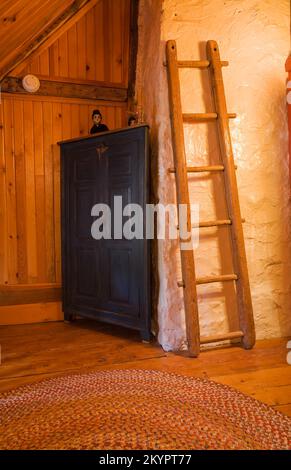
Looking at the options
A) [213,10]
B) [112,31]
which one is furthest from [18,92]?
[213,10]

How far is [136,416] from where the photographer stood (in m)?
1.29

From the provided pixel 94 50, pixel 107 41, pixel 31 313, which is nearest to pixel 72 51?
pixel 94 50

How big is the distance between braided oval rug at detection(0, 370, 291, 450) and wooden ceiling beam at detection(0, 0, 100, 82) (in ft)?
7.28

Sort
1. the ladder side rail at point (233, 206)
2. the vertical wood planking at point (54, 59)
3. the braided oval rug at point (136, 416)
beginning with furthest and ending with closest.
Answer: the vertical wood planking at point (54, 59) < the ladder side rail at point (233, 206) < the braided oval rug at point (136, 416)

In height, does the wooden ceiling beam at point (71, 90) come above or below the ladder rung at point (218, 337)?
above

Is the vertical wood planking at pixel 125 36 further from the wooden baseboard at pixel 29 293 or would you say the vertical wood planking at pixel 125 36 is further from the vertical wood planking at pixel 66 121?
the wooden baseboard at pixel 29 293

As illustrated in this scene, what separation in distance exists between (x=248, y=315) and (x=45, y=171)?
1828mm

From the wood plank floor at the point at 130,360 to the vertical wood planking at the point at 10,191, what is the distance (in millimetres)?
529

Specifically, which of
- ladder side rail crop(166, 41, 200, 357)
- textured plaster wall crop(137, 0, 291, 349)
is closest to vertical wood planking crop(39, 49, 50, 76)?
textured plaster wall crop(137, 0, 291, 349)

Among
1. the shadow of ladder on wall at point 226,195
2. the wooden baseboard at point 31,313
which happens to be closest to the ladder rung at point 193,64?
the shadow of ladder on wall at point 226,195

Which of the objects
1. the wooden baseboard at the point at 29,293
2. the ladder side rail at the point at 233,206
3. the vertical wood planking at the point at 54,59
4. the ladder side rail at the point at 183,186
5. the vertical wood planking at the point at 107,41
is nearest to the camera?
the ladder side rail at the point at 183,186

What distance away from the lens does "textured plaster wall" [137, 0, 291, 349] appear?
212cm

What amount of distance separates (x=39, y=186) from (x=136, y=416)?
1999mm

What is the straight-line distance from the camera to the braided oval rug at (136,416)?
1147 millimetres
